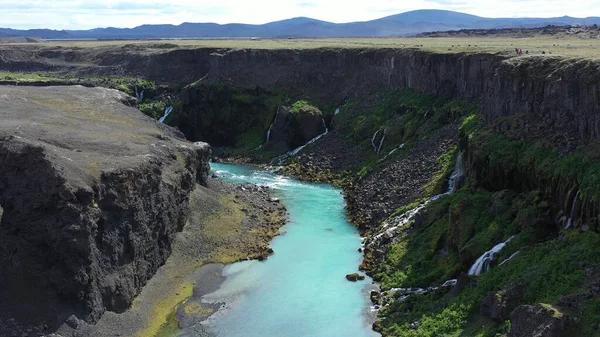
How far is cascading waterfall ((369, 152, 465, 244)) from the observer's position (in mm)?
56844

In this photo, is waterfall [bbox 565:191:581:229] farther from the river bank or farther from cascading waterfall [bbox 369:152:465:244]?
the river bank

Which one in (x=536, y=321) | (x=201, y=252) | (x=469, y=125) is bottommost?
(x=201, y=252)

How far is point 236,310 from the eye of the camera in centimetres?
4506

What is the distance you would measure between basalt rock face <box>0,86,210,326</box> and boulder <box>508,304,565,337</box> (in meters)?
25.9

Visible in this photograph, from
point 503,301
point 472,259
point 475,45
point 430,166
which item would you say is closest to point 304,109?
point 475,45

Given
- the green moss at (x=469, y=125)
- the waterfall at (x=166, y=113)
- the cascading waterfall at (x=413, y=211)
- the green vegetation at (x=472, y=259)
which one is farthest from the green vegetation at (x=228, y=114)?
the green vegetation at (x=472, y=259)

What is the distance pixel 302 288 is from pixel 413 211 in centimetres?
1543

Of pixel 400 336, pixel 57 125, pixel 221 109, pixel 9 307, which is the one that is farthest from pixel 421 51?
pixel 9 307

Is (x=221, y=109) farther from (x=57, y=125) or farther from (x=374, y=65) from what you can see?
(x=57, y=125)

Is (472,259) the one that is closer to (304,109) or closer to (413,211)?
(413,211)

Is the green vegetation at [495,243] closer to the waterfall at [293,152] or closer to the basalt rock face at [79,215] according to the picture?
the basalt rock face at [79,215]

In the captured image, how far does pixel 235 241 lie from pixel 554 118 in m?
29.2

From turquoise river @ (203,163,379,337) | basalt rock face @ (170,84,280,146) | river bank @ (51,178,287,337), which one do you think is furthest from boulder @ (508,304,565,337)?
basalt rock face @ (170,84,280,146)

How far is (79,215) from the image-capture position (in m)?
41.0
